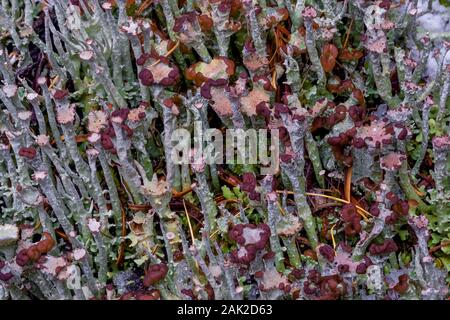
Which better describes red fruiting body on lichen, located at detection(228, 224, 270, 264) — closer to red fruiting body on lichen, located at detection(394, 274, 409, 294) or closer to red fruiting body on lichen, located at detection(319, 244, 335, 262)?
red fruiting body on lichen, located at detection(319, 244, 335, 262)

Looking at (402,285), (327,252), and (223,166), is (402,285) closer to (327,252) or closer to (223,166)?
(327,252)

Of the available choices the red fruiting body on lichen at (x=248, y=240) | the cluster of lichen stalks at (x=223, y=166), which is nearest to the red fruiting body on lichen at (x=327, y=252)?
the cluster of lichen stalks at (x=223, y=166)

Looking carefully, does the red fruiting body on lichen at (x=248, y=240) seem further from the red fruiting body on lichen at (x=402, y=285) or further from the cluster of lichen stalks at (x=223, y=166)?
the red fruiting body on lichen at (x=402, y=285)

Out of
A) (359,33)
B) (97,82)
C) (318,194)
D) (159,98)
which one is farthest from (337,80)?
(97,82)

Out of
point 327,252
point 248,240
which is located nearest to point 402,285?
point 327,252

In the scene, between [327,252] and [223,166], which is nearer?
[327,252]

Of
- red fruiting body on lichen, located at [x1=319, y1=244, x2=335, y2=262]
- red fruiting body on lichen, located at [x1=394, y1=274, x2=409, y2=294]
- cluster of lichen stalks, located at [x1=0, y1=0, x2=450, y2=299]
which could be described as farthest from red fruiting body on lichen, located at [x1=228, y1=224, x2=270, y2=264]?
red fruiting body on lichen, located at [x1=394, y1=274, x2=409, y2=294]

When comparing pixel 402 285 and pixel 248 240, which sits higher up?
pixel 248 240

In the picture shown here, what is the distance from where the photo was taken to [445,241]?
2096 millimetres

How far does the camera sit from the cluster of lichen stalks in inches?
78.7

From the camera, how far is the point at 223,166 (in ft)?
7.85

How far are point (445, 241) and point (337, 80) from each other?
29.0 inches

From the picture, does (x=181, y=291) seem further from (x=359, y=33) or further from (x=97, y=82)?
(x=359, y=33)

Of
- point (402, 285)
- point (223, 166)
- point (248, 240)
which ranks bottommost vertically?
point (402, 285)
